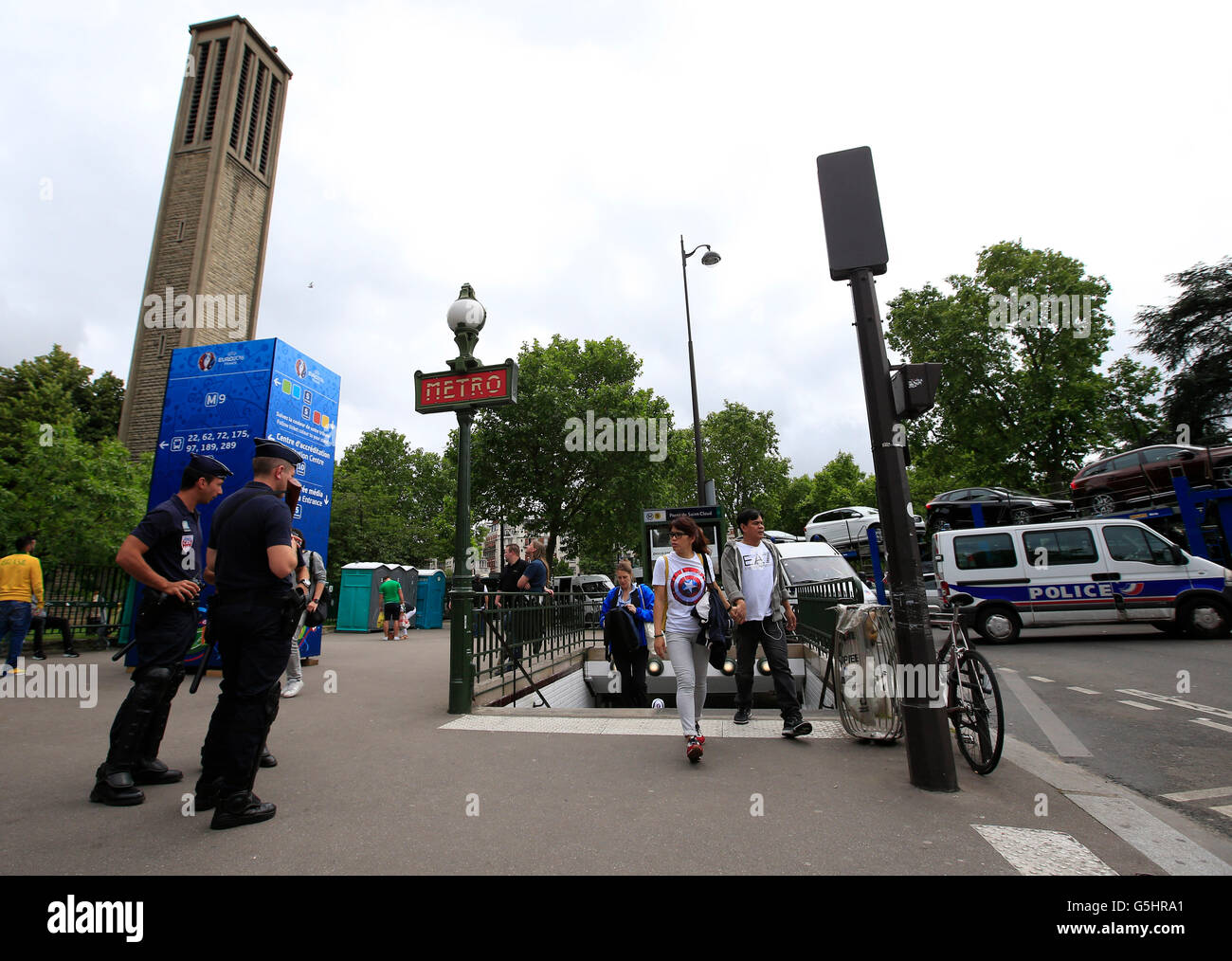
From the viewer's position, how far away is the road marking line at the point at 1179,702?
5.85 meters

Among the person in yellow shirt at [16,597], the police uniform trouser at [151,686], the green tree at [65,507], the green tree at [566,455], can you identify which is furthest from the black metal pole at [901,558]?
the green tree at [566,455]

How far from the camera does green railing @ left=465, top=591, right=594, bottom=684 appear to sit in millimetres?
6590

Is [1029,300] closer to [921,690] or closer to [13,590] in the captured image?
[921,690]

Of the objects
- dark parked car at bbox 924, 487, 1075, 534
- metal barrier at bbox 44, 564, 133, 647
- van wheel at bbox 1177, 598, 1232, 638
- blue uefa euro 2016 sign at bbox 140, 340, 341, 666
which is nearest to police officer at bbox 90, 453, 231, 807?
blue uefa euro 2016 sign at bbox 140, 340, 341, 666

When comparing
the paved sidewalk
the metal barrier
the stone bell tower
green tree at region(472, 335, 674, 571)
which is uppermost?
the stone bell tower

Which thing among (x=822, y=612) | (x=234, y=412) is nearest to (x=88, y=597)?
(x=234, y=412)

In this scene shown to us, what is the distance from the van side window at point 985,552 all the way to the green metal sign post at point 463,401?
33.4 feet

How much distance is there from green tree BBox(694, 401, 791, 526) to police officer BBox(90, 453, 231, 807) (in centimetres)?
4754

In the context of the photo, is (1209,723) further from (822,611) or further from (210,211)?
(210,211)

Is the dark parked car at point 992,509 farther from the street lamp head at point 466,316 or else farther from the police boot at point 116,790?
the police boot at point 116,790

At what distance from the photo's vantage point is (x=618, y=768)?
4.16 m

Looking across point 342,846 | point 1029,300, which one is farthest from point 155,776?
point 1029,300

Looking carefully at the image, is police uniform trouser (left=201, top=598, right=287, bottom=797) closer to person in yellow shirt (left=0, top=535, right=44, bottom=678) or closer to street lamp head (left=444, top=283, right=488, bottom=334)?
street lamp head (left=444, top=283, right=488, bottom=334)

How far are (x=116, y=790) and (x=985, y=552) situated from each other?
13338 mm
